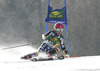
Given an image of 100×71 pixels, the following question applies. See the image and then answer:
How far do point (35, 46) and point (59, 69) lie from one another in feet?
12.3

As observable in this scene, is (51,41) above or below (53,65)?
above

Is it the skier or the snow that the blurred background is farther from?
the snow

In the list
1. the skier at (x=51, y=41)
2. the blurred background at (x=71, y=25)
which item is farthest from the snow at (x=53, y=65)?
the blurred background at (x=71, y=25)

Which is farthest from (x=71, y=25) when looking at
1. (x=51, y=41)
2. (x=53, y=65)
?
(x=53, y=65)

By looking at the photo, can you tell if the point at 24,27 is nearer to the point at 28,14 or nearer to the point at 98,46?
the point at 28,14

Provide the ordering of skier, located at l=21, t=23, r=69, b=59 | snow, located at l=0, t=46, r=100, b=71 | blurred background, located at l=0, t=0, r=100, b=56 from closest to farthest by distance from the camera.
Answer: snow, located at l=0, t=46, r=100, b=71
skier, located at l=21, t=23, r=69, b=59
blurred background, located at l=0, t=0, r=100, b=56

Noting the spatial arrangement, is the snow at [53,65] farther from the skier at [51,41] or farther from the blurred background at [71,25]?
the blurred background at [71,25]

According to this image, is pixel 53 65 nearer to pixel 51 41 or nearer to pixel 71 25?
pixel 51 41

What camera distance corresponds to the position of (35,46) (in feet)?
18.7

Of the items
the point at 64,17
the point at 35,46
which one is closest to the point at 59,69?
the point at 64,17

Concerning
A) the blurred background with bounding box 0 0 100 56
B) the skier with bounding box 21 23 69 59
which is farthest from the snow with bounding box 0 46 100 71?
the blurred background with bounding box 0 0 100 56

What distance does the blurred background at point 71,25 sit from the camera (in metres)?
5.50

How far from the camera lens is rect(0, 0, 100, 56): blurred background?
5.50m

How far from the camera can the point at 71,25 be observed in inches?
223
